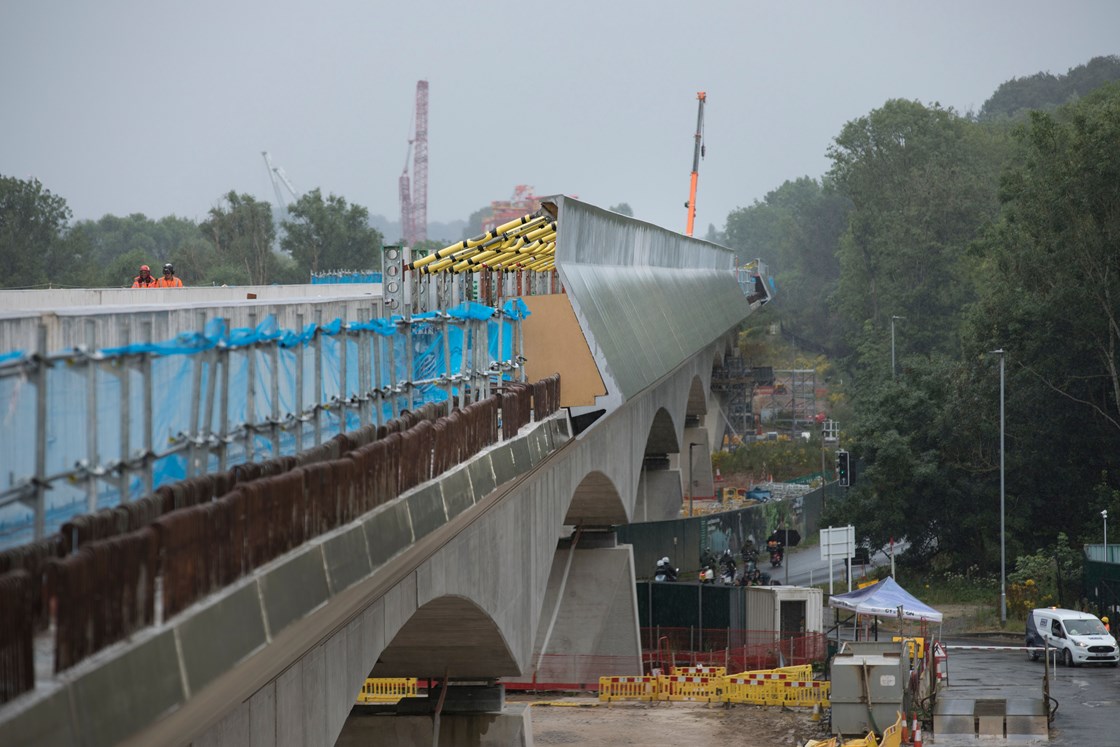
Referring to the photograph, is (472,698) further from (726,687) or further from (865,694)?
(726,687)

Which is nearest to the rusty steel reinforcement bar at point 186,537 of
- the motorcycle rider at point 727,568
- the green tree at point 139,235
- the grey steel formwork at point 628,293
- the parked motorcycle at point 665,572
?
the grey steel formwork at point 628,293

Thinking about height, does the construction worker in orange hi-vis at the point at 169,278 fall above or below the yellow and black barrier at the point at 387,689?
above

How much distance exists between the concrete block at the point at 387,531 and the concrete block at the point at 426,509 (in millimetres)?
157

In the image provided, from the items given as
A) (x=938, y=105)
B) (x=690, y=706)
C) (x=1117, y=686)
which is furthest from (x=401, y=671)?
A: (x=938, y=105)

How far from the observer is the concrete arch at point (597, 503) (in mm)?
28938

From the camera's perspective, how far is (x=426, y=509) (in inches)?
439

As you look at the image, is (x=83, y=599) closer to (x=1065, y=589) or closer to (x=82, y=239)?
(x=1065, y=589)

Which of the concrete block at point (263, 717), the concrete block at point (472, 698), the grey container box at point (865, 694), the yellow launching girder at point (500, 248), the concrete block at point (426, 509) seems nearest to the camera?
the concrete block at point (263, 717)

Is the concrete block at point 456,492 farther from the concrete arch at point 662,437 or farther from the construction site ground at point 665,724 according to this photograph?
the concrete arch at point 662,437

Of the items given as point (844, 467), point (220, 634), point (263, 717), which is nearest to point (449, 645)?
point (263, 717)

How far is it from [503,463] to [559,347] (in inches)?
201

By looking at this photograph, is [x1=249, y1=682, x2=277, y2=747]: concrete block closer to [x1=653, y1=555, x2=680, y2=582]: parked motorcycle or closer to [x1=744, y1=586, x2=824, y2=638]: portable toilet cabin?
[x1=744, y1=586, x2=824, y2=638]: portable toilet cabin

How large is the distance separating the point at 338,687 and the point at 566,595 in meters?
24.8

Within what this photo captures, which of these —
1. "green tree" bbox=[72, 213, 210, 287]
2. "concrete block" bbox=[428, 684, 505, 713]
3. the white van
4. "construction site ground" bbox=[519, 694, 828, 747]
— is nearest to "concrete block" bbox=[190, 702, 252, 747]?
"concrete block" bbox=[428, 684, 505, 713]
